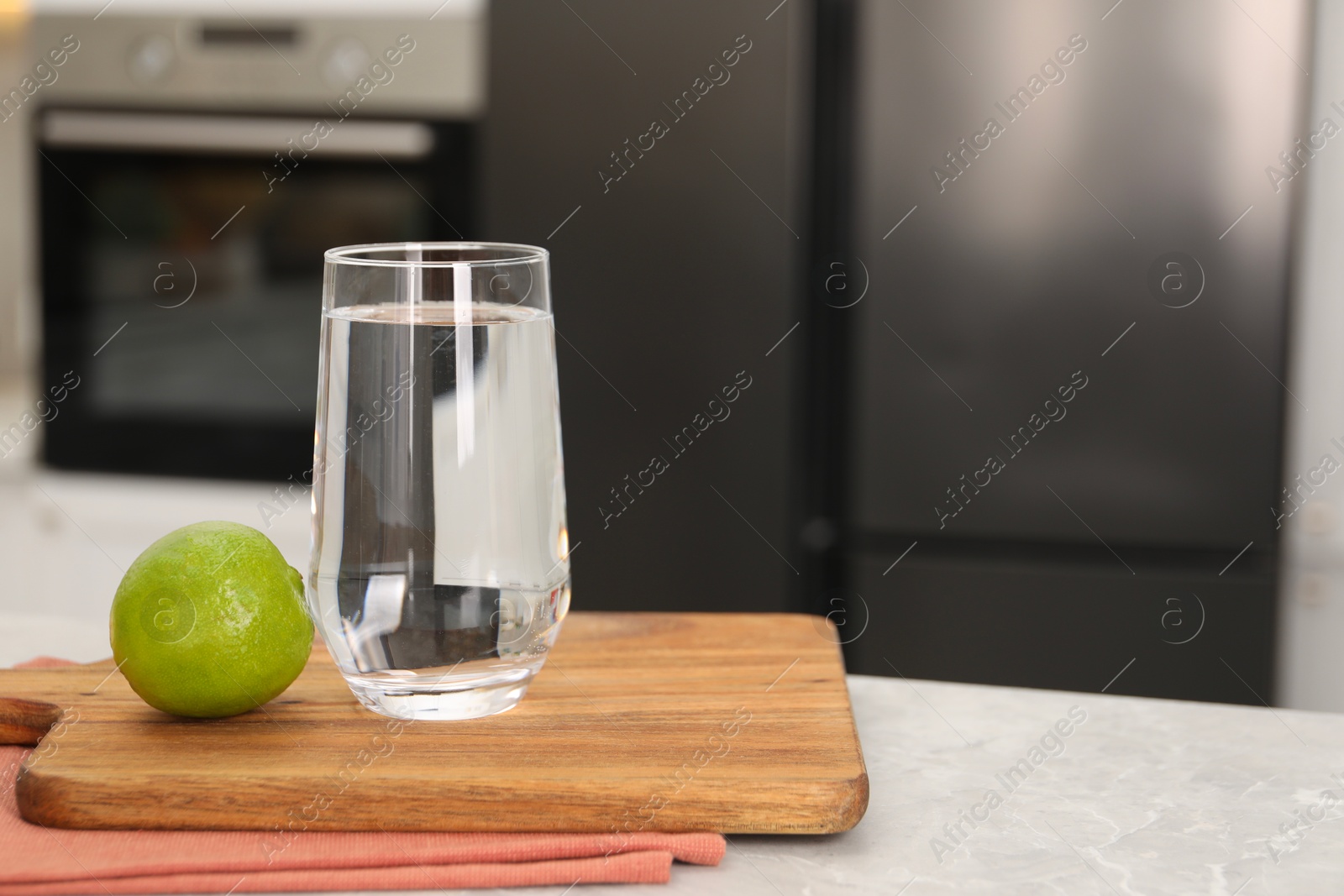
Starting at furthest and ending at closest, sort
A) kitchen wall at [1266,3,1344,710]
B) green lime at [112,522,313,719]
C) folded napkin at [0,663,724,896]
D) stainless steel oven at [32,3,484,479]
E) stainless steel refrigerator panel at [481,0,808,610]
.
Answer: stainless steel oven at [32,3,484,479] < stainless steel refrigerator panel at [481,0,808,610] < kitchen wall at [1266,3,1344,710] < green lime at [112,522,313,719] < folded napkin at [0,663,724,896]

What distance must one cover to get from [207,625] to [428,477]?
0.14m

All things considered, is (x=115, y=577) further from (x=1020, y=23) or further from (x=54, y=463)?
(x=1020, y=23)

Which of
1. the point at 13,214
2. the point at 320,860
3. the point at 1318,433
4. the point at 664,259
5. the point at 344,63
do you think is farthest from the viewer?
the point at 13,214

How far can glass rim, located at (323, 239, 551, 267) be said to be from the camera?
2.21 ft

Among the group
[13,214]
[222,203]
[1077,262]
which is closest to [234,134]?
[222,203]

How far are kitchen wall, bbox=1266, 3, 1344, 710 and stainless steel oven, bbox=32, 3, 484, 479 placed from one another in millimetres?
1189

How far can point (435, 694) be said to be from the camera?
2.30ft

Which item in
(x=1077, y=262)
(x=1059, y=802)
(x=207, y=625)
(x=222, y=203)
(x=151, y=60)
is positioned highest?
(x=151, y=60)

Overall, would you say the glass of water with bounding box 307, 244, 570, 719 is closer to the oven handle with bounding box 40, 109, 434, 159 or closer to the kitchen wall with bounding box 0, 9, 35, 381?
the oven handle with bounding box 40, 109, 434, 159

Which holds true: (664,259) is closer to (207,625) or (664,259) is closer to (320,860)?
(207,625)

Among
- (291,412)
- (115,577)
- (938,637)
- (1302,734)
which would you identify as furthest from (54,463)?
(1302,734)

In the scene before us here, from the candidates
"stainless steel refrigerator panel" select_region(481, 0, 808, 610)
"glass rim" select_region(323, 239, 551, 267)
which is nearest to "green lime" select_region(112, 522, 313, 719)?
"glass rim" select_region(323, 239, 551, 267)

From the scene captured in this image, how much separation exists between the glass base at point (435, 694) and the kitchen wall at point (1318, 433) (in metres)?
1.38

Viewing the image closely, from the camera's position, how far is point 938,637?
1.85 m
